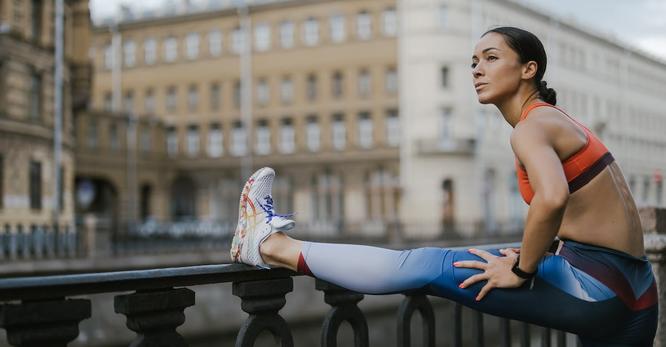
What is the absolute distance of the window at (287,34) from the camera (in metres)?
47.6

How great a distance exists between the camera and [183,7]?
5109cm

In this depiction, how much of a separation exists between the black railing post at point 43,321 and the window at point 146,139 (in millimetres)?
47587

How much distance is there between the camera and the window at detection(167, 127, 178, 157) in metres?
50.7

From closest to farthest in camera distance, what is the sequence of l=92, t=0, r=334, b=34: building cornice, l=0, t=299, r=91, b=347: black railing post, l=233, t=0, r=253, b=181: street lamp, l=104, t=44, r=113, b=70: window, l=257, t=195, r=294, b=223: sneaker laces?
l=0, t=299, r=91, b=347: black railing post
l=257, t=195, r=294, b=223: sneaker laces
l=92, t=0, r=334, b=34: building cornice
l=233, t=0, r=253, b=181: street lamp
l=104, t=44, r=113, b=70: window

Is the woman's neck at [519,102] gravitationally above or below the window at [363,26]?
below

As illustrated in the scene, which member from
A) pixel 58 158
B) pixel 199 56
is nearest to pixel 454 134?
pixel 199 56

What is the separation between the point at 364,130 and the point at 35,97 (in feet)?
69.9

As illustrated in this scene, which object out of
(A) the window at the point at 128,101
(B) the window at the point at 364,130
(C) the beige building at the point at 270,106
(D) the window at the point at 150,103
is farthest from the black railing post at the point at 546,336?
(A) the window at the point at 128,101

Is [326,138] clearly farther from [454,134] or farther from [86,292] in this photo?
[86,292]

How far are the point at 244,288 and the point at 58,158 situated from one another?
27.2m

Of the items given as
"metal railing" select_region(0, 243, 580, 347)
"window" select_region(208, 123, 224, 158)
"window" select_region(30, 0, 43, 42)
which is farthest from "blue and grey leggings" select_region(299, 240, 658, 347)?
"window" select_region(208, 123, 224, 158)

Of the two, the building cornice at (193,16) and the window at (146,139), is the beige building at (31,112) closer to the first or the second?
the window at (146,139)

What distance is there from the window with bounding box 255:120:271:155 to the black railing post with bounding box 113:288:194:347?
45743mm

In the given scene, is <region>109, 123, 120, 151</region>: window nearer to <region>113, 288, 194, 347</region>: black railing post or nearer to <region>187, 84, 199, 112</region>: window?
<region>187, 84, 199, 112</region>: window
